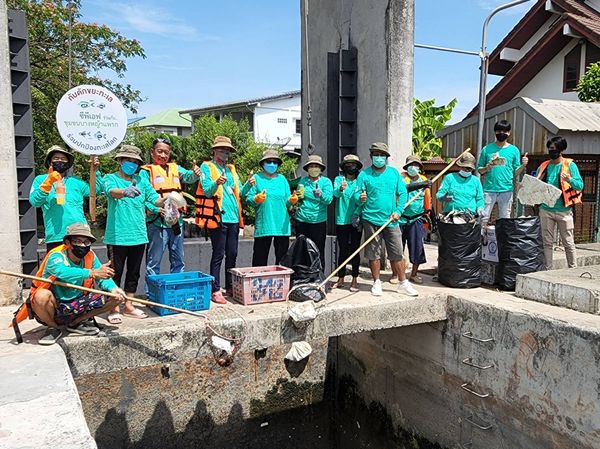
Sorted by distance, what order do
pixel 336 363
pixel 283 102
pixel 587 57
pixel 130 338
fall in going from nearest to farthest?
pixel 130 338 < pixel 336 363 < pixel 587 57 < pixel 283 102

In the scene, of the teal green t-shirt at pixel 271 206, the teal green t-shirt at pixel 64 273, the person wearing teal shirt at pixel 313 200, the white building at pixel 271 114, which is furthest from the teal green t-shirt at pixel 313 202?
the white building at pixel 271 114

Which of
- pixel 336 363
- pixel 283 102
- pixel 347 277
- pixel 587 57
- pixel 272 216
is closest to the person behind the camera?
pixel 272 216

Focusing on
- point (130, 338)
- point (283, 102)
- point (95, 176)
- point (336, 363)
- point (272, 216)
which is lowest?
point (336, 363)

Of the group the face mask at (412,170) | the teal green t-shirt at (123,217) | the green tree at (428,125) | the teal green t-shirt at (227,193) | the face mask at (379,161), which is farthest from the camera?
the green tree at (428,125)

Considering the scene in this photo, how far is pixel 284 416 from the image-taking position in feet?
25.8

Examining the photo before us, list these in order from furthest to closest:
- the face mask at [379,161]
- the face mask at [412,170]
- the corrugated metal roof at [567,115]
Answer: the corrugated metal roof at [567,115] < the face mask at [412,170] < the face mask at [379,161]

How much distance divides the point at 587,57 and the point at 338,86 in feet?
36.9

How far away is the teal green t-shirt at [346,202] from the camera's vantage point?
6129 mm

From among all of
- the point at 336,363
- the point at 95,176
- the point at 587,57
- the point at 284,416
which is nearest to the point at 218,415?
the point at 284,416

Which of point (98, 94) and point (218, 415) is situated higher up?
point (98, 94)

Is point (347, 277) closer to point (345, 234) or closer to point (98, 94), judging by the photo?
point (345, 234)

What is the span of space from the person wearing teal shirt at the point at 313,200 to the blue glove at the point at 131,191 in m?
1.90

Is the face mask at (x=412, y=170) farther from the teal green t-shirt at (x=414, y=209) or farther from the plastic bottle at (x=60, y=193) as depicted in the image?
the plastic bottle at (x=60, y=193)

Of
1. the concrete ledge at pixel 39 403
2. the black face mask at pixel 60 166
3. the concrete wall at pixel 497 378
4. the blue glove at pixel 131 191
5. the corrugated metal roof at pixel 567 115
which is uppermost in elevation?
the corrugated metal roof at pixel 567 115
